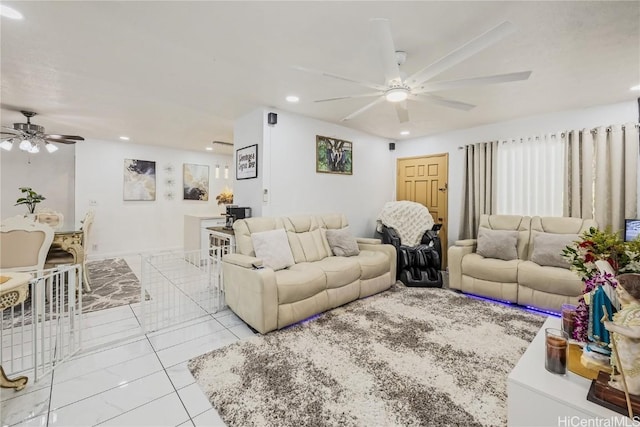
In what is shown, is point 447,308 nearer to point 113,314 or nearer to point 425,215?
point 425,215

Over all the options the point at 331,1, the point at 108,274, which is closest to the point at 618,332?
the point at 331,1

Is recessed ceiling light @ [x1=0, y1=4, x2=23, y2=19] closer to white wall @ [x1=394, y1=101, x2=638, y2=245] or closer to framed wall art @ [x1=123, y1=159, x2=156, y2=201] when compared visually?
framed wall art @ [x1=123, y1=159, x2=156, y2=201]

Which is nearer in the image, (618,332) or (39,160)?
(618,332)

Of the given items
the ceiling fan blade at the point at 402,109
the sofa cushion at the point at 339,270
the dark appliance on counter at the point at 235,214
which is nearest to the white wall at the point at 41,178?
the dark appliance on counter at the point at 235,214

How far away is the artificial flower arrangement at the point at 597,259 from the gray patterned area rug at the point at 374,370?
671 mm

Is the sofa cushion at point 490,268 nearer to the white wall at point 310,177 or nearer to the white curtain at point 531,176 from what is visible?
the white curtain at point 531,176

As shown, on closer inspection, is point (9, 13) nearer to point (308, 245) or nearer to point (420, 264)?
point (308, 245)

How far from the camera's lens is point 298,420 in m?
1.51

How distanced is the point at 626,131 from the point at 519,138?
1047 millimetres

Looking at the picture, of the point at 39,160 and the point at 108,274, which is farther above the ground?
the point at 39,160

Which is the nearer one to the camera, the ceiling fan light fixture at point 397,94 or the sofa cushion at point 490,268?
the ceiling fan light fixture at point 397,94

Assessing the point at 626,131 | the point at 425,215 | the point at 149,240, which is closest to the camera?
the point at 626,131

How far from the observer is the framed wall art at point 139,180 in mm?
5758

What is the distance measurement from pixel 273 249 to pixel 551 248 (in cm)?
310
